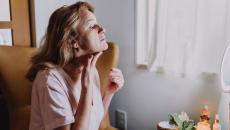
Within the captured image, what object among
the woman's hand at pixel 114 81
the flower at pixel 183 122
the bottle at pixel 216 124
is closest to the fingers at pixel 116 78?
the woman's hand at pixel 114 81

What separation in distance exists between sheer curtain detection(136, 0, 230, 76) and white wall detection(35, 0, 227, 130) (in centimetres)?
10

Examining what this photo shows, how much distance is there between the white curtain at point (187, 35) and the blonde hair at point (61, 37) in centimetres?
60

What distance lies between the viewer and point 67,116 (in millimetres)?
965

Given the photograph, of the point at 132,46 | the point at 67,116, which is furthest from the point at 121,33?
the point at 67,116

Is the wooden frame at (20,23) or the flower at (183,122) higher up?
the wooden frame at (20,23)

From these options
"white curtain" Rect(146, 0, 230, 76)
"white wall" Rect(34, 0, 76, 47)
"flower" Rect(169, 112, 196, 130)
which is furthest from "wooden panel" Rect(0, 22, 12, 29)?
"flower" Rect(169, 112, 196, 130)

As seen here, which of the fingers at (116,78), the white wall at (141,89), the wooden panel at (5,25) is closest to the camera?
the fingers at (116,78)

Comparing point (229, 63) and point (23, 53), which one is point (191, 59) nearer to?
point (229, 63)

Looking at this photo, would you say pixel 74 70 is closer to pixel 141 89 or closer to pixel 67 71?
pixel 67 71

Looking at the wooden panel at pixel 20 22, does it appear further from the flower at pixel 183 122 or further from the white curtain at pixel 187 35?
the flower at pixel 183 122

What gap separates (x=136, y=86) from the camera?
5.93 ft

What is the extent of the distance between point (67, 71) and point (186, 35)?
2.31 ft

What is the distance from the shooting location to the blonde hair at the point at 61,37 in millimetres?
1007

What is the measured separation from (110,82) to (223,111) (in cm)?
62
